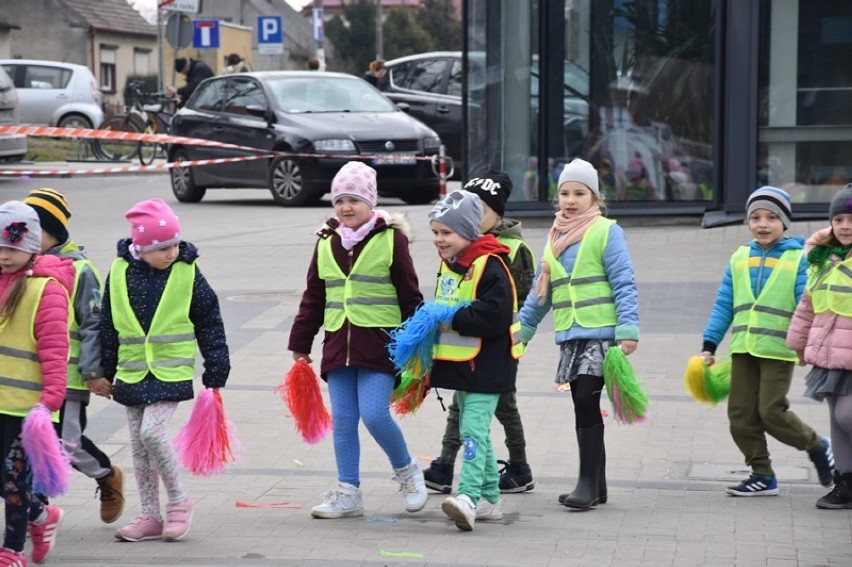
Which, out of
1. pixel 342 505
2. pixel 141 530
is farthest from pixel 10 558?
pixel 342 505

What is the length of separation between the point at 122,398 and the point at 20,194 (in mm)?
16399

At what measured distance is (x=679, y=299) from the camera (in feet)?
39.2

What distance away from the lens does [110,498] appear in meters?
6.40

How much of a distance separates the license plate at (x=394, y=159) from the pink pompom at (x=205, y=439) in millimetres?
12927

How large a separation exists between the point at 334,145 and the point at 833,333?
13.0 metres

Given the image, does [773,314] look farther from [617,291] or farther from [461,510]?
[461,510]

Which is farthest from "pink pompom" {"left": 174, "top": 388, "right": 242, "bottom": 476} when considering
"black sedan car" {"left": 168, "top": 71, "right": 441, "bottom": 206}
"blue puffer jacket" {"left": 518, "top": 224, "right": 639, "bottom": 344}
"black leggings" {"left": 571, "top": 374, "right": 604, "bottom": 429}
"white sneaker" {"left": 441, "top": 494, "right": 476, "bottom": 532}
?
"black sedan car" {"left": 168, "top": 71, "right": 441, "bottom": 206}

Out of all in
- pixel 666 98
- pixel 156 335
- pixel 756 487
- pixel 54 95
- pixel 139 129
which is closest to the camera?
pixel 156 335

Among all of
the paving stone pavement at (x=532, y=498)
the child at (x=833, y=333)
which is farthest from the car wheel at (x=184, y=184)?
the child at (x=833, y=333)

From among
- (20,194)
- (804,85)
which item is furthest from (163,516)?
(20,194)

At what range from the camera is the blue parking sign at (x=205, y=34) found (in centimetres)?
3225

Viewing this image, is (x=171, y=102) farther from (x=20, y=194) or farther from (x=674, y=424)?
(x=674, y=424)

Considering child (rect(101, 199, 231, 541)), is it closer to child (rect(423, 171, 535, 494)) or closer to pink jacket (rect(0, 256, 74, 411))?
pink jacket (rect(0, 256, 74, 411))

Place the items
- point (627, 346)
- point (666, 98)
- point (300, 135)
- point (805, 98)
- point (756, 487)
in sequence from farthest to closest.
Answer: point (300, 135), point (666, 98), point (805, 98), point (756, 487), point (627, 346)
